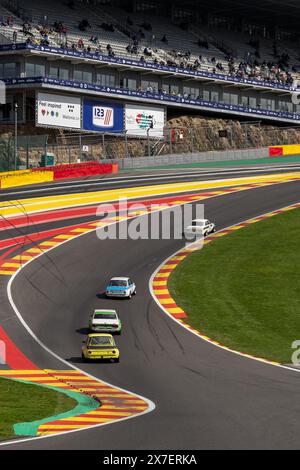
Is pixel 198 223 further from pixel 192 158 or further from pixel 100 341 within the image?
pixel 192 158

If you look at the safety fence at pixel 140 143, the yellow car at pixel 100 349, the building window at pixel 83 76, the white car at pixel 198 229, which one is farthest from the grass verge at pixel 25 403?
the building window at pixel 83 76

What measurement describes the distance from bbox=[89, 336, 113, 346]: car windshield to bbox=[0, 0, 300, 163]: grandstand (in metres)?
53.3

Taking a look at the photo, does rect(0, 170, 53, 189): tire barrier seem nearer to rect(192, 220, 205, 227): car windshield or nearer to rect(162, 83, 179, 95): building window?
rect(192, 220, 205, 227): car windshield

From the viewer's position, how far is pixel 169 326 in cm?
4159

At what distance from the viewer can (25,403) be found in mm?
26797

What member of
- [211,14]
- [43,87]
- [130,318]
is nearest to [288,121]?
[211,14]

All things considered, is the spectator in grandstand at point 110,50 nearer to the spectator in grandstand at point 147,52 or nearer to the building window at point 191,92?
the spectator in grandstand at point 147,52

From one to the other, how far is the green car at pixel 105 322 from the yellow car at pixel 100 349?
353cm

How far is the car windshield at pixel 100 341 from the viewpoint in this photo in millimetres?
35406

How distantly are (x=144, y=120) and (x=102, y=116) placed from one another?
218 inches

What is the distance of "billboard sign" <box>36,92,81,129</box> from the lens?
86562 millimetres

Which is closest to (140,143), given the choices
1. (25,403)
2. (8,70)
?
(8,70)

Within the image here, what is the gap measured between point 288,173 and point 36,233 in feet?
102

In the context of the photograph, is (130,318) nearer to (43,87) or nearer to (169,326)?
(169,326)
